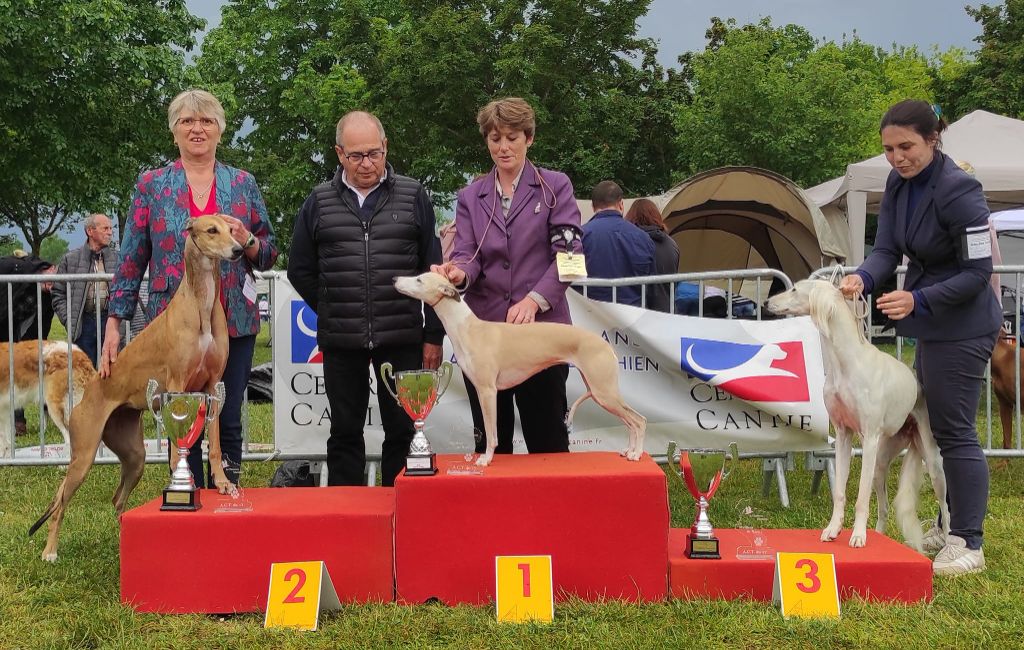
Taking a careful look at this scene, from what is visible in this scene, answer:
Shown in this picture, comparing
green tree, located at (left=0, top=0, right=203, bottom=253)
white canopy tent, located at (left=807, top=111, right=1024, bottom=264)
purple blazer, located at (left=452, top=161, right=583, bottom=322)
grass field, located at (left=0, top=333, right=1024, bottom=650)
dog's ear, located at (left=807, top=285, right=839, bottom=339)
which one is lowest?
grass field, located at (left=0, top=333, right=1024, bottom=650)

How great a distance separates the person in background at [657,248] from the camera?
19.5ft

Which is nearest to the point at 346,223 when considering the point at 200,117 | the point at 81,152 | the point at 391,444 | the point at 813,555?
the point at 200,117

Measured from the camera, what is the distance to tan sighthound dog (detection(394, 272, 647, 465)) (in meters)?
3.31

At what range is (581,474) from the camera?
318 cm

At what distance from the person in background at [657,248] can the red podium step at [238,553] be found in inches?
126

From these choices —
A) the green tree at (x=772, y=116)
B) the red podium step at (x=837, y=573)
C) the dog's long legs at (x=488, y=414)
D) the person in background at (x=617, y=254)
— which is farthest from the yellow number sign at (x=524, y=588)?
the green tree at (x=772, y=116)

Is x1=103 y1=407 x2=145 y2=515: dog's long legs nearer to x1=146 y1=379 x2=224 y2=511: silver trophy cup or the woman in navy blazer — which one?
x1=146 y1=379 x2=224 y2=511: silver trophy cup

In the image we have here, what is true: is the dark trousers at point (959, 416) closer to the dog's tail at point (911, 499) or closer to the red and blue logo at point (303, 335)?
the dog's tail at point (911, 499)

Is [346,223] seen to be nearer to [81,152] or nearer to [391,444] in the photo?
[391,444]

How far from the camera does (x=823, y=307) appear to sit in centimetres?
338

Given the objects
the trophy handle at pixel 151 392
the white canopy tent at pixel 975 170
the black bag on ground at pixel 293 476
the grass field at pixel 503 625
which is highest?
the white canopy tent at pixel 975 170

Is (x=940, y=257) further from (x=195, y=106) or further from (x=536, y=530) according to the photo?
(x=195, y=106)

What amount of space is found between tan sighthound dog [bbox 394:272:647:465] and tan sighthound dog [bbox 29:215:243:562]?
76 centimetres

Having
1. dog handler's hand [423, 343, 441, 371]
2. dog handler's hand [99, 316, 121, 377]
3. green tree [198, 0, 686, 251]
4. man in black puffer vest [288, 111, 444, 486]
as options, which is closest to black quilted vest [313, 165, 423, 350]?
man in black puffer vest [288, 111, 444, 486]
